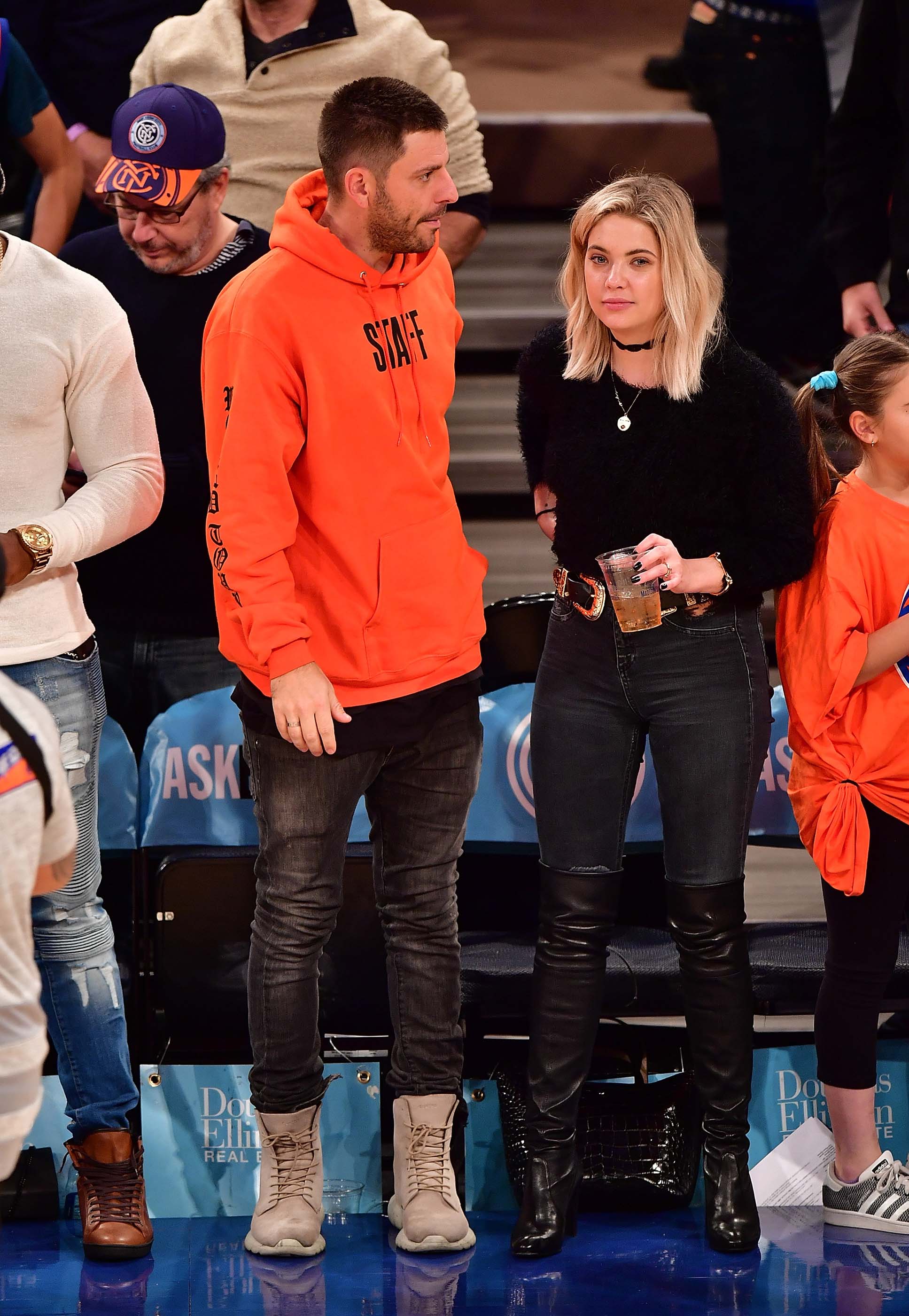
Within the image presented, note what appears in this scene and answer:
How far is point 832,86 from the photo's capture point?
4.44m

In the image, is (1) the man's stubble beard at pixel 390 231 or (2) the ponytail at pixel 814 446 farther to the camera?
(2) the ponytail at pixel 814 446

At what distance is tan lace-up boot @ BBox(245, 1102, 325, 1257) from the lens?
8.74 ft

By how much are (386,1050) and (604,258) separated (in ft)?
4.99

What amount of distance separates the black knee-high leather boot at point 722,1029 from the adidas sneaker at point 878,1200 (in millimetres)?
233

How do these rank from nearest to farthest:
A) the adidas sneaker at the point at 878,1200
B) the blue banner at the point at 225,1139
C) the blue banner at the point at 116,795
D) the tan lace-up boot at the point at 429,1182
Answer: the tan lace-up boot at the point at 429,1182 < the adidas sneaker at the point at 878,1200 < the blue banner at the point at 225,1139 < the blue banner at the point at 116,795

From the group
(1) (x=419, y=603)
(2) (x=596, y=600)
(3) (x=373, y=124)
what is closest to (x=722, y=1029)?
(2) (x=596, y=600)

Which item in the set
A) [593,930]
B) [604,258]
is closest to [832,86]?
[604,258]

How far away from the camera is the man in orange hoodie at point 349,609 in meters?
2.49

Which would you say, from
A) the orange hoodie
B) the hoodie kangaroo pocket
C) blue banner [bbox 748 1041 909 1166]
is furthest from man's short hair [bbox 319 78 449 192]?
blue banner [bbox 748 1041 909 1166]

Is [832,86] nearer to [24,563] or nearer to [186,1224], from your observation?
[24,563]

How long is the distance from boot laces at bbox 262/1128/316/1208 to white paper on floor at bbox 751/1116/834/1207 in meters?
0.83

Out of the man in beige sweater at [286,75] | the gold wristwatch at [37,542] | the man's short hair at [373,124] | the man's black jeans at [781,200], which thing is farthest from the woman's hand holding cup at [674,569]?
the man's black jeans at [781,200]

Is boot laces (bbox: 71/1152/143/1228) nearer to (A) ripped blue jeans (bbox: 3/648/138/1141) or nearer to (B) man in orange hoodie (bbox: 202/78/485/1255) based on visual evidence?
(A) ripped blue jeans (bbox: 3/648/138/1141)

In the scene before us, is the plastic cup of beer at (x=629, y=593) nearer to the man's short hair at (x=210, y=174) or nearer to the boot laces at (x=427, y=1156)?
the boot laces at (x=427, y=1156)
